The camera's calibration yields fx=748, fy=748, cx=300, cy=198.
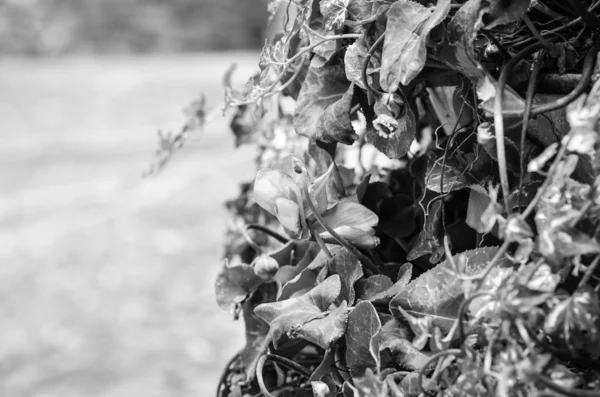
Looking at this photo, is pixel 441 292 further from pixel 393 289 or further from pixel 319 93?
pixel 319 93

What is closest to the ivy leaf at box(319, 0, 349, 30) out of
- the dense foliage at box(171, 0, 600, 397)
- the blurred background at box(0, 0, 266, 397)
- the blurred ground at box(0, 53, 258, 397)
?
the dense foliage at box(171, 0, 600, 397)

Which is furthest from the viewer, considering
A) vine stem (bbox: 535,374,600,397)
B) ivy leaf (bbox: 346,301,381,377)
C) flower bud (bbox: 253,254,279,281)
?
flower bud (bbox: 253,254,279,281)

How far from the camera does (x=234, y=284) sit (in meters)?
0.57

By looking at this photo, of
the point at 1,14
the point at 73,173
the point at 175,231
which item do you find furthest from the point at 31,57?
the point at 175,231

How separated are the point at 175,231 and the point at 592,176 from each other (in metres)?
3.20

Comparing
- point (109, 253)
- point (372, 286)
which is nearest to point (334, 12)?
point (372, 286)

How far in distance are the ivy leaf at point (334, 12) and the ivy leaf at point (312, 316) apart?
154 mm

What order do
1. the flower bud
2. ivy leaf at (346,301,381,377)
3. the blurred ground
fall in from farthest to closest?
the blurred ground
the flower bud
ivy leaf at (346,301,381,377)

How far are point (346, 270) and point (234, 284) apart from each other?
123mm

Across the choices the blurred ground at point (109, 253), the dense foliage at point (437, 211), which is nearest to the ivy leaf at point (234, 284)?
the dense foliage at point (437, 211)

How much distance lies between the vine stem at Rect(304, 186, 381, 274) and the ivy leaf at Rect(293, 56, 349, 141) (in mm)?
57

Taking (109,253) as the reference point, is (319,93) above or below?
below

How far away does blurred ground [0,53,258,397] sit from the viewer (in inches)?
91.6

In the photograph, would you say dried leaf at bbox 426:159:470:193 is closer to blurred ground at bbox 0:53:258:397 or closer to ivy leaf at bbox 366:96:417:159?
ivy leaf at bbox 366:96:417:159
